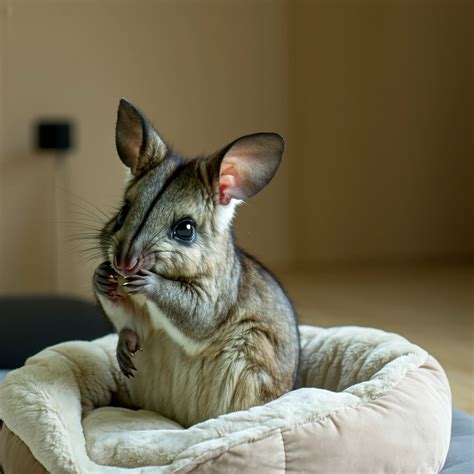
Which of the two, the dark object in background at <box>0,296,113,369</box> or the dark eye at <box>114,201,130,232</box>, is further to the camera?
the dark object in background at <box>0,296,113,369</box>

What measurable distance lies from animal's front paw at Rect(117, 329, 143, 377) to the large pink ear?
0.39m

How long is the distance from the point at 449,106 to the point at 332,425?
20.7ft

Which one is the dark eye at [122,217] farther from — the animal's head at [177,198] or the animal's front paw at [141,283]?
the animal's front paw at [141,283]

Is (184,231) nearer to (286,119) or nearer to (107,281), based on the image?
(107,281)

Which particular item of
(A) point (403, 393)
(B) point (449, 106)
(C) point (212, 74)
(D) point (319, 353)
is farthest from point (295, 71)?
(A) point (403, 393)

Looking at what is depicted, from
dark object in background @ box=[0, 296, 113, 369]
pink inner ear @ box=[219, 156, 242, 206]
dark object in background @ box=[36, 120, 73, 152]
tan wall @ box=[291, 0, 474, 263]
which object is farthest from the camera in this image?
tan wall @ box=[291, 0, 474, 263]

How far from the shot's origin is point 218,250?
2262 millimetres

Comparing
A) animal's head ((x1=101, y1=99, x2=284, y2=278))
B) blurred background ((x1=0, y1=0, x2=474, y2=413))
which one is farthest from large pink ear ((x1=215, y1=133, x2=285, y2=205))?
blurred background ((x1=0, y1=0, x2=474, y2=413))

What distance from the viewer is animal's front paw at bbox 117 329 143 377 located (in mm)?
2328

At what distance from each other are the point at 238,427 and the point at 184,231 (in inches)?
17.7

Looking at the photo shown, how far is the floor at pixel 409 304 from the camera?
4.55m

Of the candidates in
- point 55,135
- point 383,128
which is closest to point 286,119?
point 383,128

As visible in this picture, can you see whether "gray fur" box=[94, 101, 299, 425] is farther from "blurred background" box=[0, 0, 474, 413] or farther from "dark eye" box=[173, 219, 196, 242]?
"blurred background" box=[0, 0, 474, 413]

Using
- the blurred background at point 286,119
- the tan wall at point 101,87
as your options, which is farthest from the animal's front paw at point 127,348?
the tan wall at point 101,87
